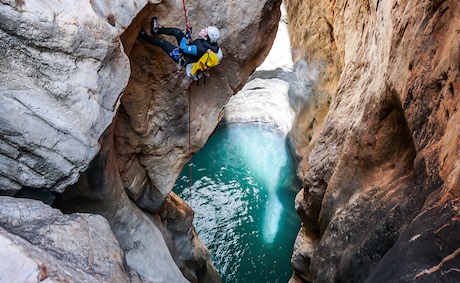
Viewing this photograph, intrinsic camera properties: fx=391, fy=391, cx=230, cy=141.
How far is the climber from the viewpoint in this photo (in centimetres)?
648

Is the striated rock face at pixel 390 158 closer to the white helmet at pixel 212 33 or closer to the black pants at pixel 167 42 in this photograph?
the white helmet at pixel 212 33

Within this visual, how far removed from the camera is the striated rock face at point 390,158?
4198 mm

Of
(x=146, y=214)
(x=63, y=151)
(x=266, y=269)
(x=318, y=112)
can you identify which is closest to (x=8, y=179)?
(x=63, y=151)

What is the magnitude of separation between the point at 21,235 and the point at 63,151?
120cm

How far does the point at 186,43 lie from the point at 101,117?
220 centimetres

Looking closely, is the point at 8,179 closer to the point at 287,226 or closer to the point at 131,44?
the point at 131,44

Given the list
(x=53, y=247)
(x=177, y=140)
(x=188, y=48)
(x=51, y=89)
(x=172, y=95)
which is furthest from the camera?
(x=177, y=140)

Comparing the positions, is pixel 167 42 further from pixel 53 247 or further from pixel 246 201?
pixel 246 201

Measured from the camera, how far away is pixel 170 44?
6.64 m

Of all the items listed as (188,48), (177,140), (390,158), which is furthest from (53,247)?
(390,158)

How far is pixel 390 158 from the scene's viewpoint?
253 inches

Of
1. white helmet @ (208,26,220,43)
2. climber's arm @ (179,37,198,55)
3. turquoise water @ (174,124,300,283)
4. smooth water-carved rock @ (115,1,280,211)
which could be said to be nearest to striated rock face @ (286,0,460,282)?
smooth water-carved rock @ (115,1,280,211)

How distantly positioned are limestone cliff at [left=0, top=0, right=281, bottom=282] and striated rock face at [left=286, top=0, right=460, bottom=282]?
2268 millimetres

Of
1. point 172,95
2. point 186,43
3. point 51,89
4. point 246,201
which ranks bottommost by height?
point 51,89
